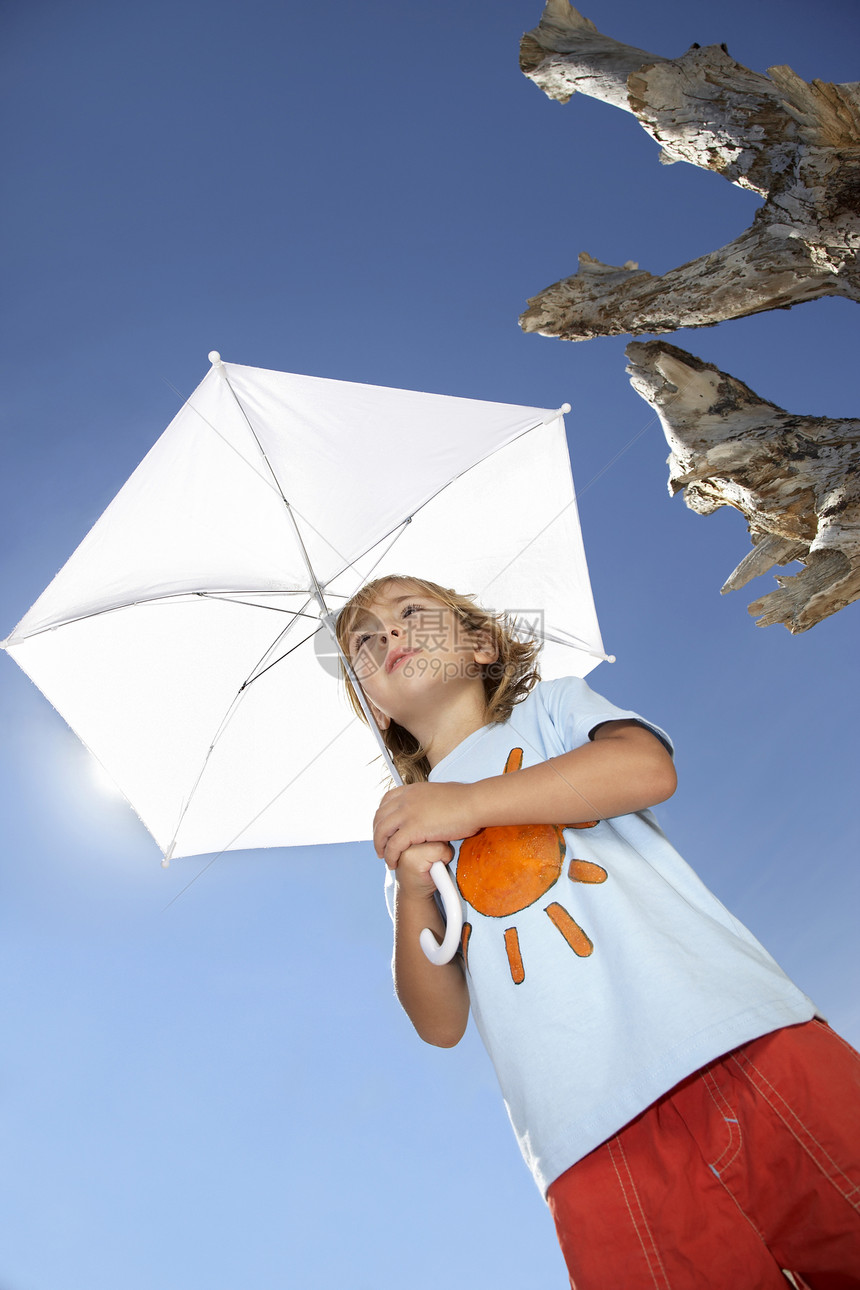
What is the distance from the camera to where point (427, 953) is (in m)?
1.39

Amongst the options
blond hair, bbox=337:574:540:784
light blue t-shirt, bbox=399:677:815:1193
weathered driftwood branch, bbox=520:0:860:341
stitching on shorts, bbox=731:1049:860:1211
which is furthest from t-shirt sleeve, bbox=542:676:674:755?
weathered driftwood branch, bbox=520:0:860:341

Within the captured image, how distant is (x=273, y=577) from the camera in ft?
7.11

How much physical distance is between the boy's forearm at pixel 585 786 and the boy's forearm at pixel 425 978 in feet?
0.96

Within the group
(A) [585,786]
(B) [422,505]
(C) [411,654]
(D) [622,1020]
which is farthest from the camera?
(B) [422,505]

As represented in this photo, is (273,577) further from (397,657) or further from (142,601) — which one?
(397,657)

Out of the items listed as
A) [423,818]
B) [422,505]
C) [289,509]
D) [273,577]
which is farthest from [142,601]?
[423,818]

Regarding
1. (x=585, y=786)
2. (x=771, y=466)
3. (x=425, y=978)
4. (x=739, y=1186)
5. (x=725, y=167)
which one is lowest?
(x=739, y=1186)

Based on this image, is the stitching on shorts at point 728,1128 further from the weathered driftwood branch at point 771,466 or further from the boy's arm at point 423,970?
the weathered driftwood branch at point 771,466

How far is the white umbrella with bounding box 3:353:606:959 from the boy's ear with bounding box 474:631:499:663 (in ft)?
1.13

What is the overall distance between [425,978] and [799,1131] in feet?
2.46

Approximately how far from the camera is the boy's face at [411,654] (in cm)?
193

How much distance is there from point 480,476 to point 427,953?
63.1 inches

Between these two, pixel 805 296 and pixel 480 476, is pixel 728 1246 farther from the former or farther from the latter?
pixel 805 296

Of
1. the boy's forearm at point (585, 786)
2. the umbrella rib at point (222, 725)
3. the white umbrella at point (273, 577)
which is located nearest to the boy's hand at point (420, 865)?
the boy's forearm at point (585, 786)
